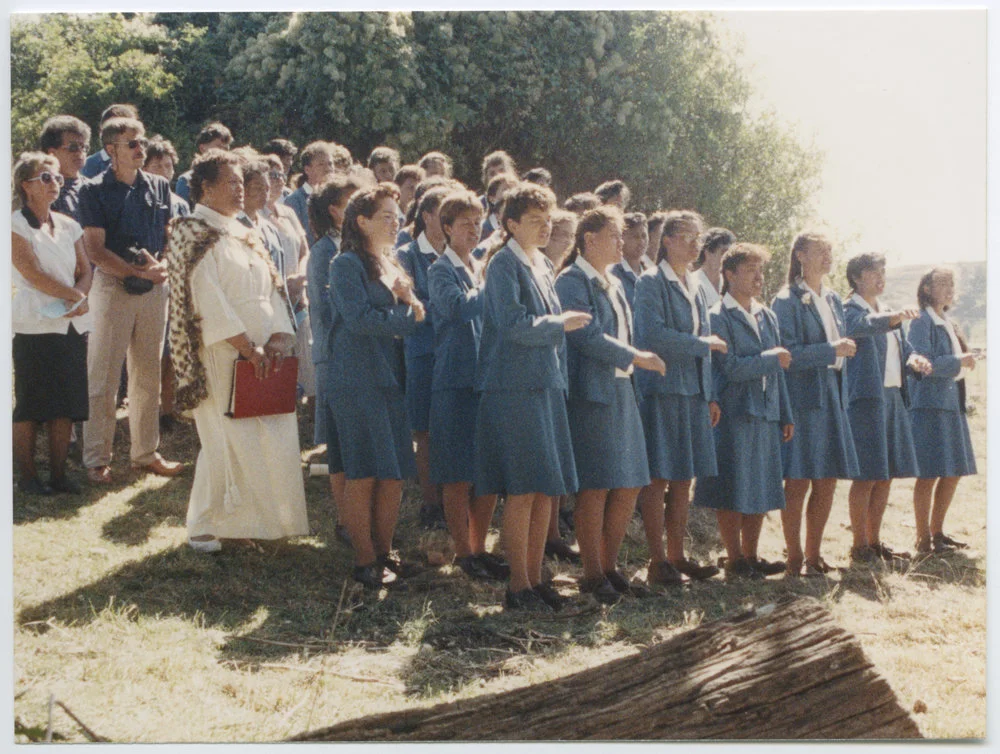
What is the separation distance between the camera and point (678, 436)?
214 inches

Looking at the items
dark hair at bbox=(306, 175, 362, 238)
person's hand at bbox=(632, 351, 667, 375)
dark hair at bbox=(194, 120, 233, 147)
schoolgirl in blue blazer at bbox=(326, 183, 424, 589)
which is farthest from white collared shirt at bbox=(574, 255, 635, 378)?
dark hair at bbox=(194, 120, 233, 147)

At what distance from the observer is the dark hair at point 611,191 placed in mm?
5559

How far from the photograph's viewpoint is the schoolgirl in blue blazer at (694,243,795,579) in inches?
216

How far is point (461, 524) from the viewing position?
5457mm

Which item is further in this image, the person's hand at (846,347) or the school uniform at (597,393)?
the person's hand at (846,347)

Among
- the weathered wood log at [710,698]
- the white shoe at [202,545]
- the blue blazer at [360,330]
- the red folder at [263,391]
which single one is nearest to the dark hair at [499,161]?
the blue blazer at [360,330]

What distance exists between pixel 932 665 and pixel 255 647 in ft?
7.90

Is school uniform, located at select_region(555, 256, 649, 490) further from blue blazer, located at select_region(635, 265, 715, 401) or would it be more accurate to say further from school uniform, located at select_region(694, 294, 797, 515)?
school uniform, located at select_region(694, 294, 797, 515)

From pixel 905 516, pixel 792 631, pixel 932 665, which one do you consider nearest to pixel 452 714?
pixel 792 631

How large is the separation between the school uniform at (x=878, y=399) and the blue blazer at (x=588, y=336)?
49.4 inches

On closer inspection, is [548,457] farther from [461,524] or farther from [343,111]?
[343,111]

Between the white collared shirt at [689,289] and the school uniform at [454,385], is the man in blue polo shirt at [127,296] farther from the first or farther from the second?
the white collared shirt at [689,289]

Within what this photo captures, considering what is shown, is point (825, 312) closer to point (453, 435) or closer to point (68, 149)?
point (453, 435)

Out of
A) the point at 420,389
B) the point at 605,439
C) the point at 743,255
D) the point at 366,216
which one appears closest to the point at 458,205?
the point at 366,216
